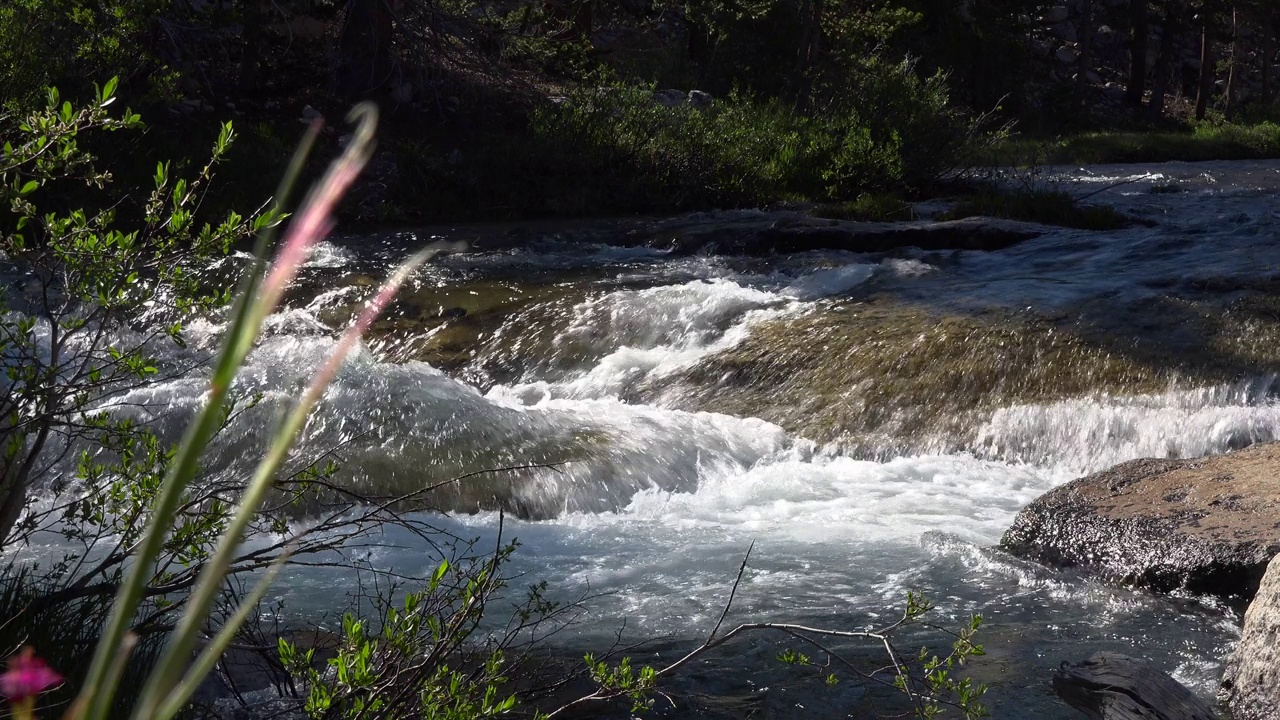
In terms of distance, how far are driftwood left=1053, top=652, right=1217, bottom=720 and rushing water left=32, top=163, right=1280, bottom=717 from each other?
0.12 meters

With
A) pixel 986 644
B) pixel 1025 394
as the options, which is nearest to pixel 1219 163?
pixel 1025 394

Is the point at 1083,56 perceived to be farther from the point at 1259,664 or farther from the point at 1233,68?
the point at 1259,664

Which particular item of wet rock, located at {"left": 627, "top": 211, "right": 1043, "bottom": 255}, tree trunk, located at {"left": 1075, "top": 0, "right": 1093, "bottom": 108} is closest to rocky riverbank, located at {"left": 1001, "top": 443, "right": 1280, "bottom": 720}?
wet rock, located at {"left": 627, "top": 211, "right": 1043, "bottom": 255}

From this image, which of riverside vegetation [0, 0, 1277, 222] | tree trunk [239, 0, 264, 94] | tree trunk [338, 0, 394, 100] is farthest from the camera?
tree trunk [239, 0, 264, 94]

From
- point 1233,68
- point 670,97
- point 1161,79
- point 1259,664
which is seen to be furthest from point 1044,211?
point 1233,68

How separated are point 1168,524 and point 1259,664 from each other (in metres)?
1.75

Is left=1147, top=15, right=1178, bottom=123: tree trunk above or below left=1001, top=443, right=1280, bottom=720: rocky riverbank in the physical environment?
above

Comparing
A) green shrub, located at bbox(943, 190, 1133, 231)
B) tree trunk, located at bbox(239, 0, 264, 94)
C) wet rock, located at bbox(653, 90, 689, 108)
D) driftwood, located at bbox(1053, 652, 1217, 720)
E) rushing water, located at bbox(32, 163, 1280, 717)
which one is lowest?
rushing water, located at bbox(32, 163, 1280, 717)

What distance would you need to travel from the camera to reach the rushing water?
5391mm

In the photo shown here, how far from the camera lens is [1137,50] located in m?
38.5

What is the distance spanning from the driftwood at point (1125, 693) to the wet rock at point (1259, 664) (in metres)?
0.14

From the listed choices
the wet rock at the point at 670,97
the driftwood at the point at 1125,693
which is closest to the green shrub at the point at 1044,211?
the wet rock at the point at 670,97

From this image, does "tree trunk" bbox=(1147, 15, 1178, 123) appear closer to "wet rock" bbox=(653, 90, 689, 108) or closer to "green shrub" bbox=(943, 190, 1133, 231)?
"wet rock" bbox=(653, 90, 689, 108)

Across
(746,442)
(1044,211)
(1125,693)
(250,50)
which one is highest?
(250,50)
